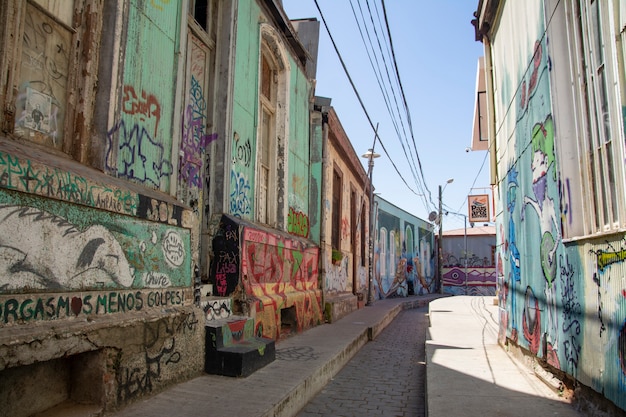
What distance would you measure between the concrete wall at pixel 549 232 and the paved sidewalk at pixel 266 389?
2.59m

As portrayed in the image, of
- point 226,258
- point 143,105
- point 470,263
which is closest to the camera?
point 143,105

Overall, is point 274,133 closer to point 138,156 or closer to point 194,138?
point 194,138

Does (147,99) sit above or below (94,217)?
above

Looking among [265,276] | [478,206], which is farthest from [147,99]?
[478,206]

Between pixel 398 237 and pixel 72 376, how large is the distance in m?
25.4

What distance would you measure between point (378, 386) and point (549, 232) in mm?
3053

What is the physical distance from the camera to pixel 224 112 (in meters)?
6.71

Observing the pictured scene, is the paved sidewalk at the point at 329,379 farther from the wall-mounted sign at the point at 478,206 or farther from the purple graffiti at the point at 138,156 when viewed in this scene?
the wall-mounted sign at the point at 478,206

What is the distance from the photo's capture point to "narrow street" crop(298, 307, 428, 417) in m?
5.15

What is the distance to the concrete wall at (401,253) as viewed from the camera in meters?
24.4

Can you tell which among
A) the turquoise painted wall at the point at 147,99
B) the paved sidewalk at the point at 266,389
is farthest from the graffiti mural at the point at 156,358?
the turquoise painted wall at the point at 147,99

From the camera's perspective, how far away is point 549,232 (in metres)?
4.91

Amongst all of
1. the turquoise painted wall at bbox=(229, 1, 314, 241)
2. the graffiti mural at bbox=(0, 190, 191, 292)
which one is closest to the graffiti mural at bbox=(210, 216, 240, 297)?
the turquoise painted wall at bbox=(229, 1, 314, 241)

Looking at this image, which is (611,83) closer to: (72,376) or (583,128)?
(583,128)
